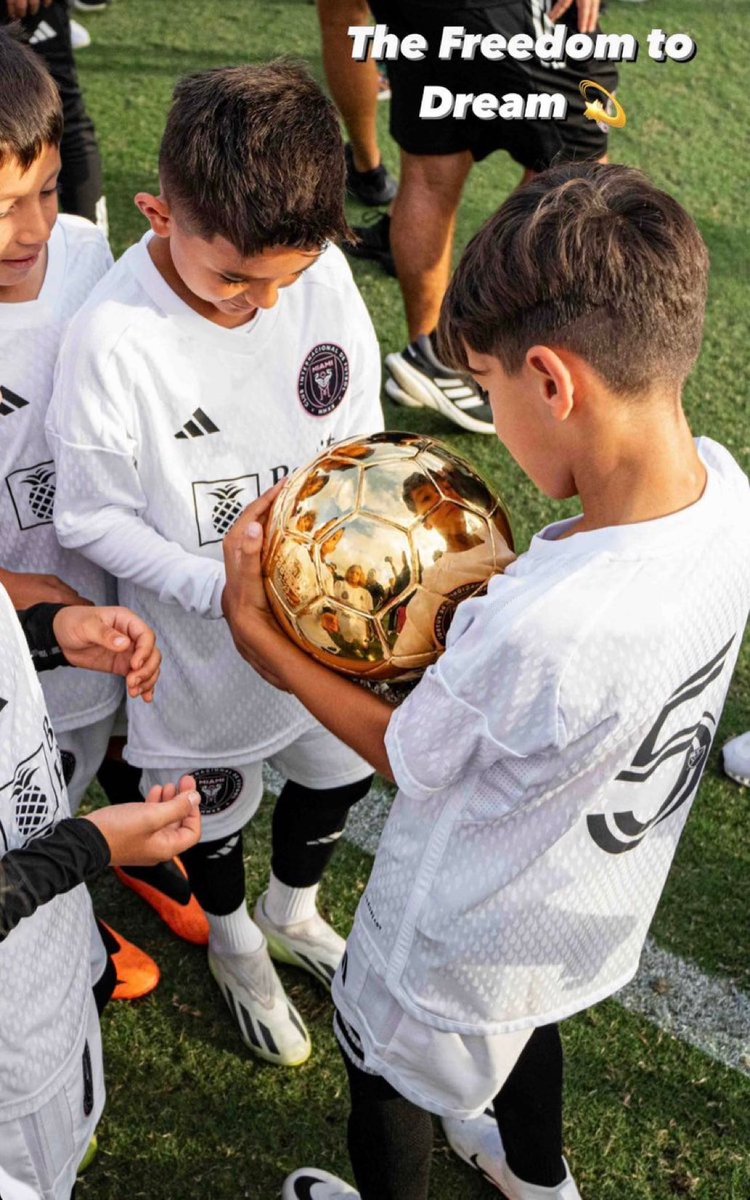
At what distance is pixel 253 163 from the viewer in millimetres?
2170

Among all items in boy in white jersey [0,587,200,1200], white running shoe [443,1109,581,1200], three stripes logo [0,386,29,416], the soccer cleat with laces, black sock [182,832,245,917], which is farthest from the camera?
the soccer cleat with laces

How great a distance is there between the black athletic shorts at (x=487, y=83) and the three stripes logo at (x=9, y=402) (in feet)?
8.42

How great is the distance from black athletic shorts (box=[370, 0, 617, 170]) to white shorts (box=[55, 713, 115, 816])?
2667mm

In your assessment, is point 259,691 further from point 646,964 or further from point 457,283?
point 646,964

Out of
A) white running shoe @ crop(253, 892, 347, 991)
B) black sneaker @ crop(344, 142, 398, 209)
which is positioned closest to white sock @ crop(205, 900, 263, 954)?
white running shoe @ crop(253, 892, 347, 991)

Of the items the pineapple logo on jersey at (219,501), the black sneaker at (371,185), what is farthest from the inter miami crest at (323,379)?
the black sneaker at (371,185)

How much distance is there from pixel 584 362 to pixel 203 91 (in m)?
1.01

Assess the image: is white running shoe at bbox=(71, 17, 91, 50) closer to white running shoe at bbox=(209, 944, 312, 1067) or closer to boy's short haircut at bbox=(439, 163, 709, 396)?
white running shoe at bbox=(209, 944, 312, 1067)

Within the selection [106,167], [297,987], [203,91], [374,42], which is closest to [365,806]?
[297,987]

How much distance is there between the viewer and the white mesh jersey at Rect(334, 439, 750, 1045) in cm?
163

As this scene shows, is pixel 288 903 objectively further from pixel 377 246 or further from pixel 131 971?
pixel 377 246

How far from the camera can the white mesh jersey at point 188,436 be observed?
7.51 ft

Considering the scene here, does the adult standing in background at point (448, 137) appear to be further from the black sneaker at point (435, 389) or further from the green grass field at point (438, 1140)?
the green grass field at point (438, 1140)

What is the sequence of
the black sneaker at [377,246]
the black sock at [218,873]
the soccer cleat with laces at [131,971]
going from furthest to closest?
the black sneaker at [377,246], the soccer cleat with laces at [131,971], the black sock at [218,873]
